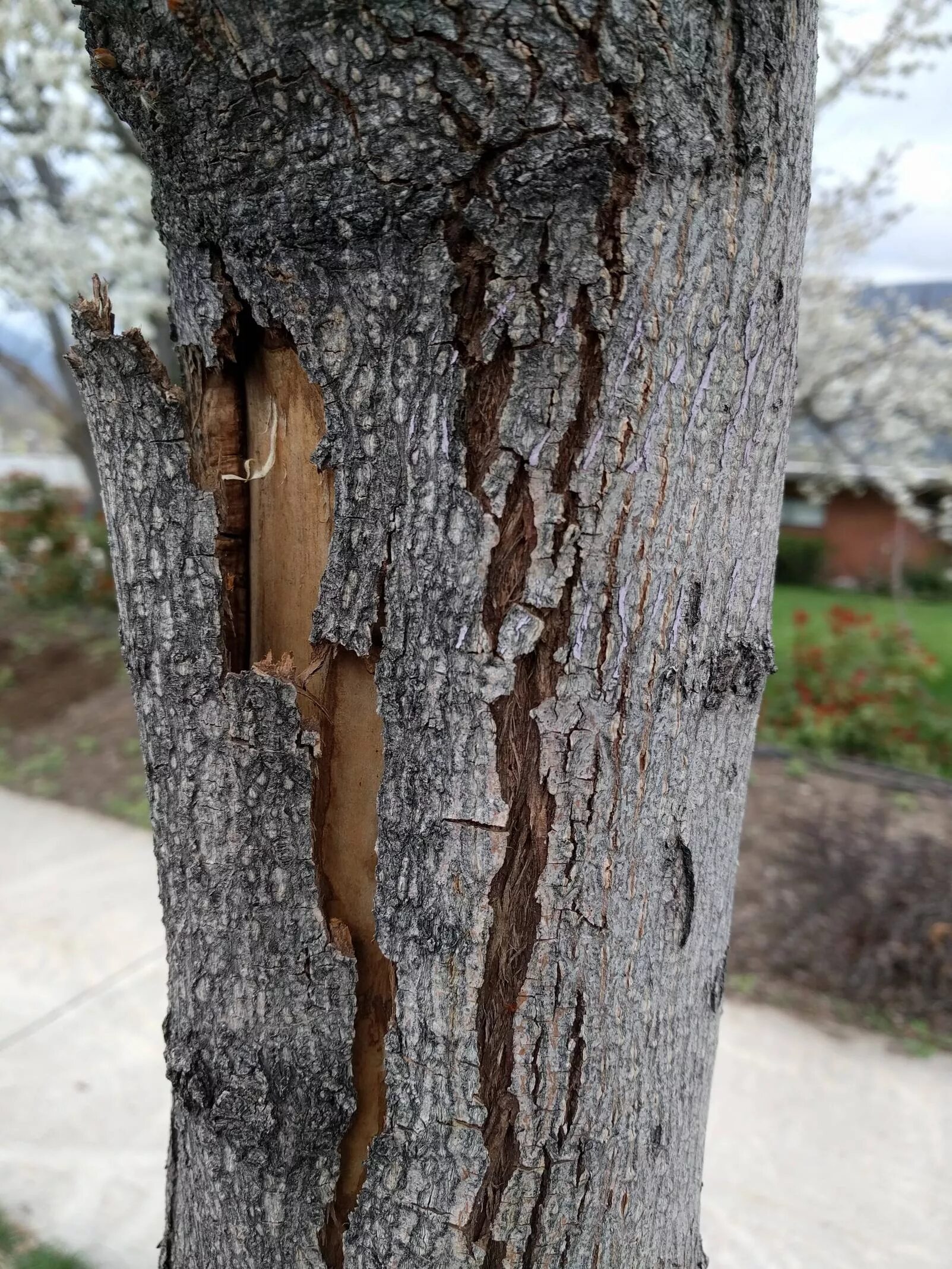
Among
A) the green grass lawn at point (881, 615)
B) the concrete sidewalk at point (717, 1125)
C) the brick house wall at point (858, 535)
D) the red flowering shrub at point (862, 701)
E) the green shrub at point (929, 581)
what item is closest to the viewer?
the concrete sidewalk at point (717, 1125)

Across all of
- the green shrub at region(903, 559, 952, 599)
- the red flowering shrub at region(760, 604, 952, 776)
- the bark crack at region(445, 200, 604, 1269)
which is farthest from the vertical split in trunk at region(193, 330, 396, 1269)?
the green shrub at region(903, 559, 952, 599)

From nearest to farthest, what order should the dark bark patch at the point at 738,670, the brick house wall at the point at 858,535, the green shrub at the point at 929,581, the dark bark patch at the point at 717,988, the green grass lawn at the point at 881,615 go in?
1. the dark bark patch at the point at 738,670
2. the dark bark patch at the point at 717,988
3. the green grass lawn at the point at 881,615
4. the green shrub at the point at 929,581
5. the brick house wall at the point at 858,535

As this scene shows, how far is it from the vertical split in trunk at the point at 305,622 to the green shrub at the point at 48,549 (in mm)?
8542

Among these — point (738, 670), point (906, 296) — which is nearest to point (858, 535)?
point (906, 296)

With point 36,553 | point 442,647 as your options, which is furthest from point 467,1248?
point 36,553

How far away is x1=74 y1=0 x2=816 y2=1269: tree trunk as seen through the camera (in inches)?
34.7

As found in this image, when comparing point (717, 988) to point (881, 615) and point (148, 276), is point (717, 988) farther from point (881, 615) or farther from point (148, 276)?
point (881, 615)

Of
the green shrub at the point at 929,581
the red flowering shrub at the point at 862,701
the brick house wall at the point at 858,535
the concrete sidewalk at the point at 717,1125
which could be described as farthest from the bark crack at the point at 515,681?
the brick house wall at the point at 858,535

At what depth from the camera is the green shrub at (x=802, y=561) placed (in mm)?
18469

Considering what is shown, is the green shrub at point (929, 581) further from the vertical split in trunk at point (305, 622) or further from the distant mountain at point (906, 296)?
the vertical split in trunk at point (305, 622)

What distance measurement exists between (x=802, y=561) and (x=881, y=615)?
17.0 ft

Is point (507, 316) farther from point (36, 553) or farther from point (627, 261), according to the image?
point (36, 553)

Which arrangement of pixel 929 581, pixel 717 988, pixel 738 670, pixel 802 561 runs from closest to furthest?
pixel 738 670
pixel 717 988
pixel 929 581
pixel 802 561

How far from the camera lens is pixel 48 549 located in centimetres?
987
